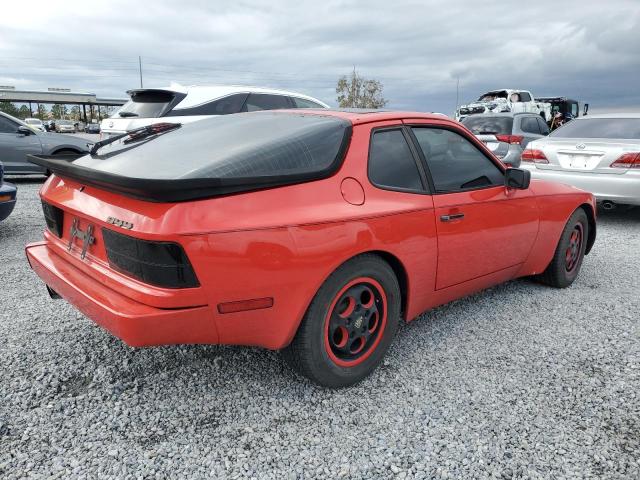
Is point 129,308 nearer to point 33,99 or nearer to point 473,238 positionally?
point 473,238

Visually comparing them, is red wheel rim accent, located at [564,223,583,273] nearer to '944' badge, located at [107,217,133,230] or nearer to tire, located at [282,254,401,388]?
tire, located at [282,254,401,388]

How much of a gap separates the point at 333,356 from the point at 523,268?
77.8 inches

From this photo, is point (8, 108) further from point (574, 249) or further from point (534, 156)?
point (574, 249)

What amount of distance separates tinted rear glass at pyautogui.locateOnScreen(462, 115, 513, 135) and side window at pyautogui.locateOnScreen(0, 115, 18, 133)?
29.1 feet

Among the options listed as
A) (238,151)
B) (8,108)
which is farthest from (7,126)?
(8,108)

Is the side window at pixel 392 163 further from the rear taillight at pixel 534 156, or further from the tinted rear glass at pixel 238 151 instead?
the rear taillight at pixel 534 156

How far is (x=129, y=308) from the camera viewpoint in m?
2.20

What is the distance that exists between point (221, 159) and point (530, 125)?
10.2 m

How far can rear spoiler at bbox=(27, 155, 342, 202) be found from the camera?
6.78 feet

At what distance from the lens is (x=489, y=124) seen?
420 inches

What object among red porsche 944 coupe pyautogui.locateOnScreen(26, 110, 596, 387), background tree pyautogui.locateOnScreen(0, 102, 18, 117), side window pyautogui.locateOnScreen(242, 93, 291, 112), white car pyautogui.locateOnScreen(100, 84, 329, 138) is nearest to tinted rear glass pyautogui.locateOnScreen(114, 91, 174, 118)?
white car pyautogui.locateOnScreen(100, 84, 329, 138)


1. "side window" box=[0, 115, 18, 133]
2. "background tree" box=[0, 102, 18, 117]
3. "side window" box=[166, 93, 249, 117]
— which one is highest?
"background tree" box=[0, 102, 18, 117]

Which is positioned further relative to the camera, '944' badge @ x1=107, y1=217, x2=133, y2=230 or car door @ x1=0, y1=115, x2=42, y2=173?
car door @ x1=0, y1=115, x2=42, y2=173

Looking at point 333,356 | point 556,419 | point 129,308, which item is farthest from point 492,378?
point 129,308
